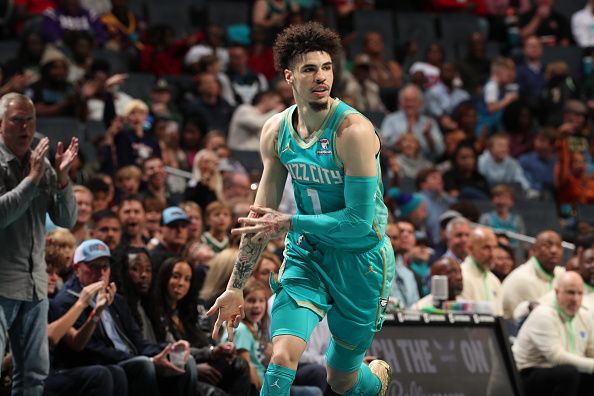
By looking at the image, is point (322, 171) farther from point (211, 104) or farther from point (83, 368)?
point (211, 104)

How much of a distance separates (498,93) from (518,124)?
0.64 meters

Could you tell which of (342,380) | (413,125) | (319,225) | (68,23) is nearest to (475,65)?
(413,125)

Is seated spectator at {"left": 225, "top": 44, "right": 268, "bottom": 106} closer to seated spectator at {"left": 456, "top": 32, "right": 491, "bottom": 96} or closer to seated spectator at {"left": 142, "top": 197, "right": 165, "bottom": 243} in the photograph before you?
seated spectator at {"left": 456, "top": 32, "right": 491, "bottom": 96}

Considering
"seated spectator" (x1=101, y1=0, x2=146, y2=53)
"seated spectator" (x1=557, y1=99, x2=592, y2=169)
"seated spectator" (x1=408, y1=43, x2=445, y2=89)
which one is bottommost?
"seated spectator" (x1=557, y1=99, x2=592, y2=169)

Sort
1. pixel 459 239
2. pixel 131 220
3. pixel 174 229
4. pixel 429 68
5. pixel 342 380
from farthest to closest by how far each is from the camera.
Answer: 1. pixel 429 68
2. pixel 459 239
3. pixel 131 220
4. pixel 174 229
5. pixel 342 380

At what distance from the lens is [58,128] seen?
12.7 metres

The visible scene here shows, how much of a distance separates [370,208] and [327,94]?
64 cm

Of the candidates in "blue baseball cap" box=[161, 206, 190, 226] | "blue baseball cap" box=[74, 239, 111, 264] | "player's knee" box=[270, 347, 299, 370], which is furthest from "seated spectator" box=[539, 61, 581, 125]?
"player's knee" box=[270, 347, 299, 370]

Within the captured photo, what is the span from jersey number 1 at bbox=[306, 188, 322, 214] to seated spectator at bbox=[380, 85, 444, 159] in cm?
876

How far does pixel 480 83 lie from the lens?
688 inches

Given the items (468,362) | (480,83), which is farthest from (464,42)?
(468,362)

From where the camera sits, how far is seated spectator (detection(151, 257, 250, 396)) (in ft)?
28.2

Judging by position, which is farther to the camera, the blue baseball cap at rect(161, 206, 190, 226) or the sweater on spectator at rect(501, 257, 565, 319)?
the sweater on spectator at rect(501, 257, 565, 319)

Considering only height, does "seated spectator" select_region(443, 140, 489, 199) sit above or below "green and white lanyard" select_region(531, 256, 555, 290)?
above
